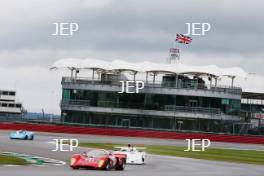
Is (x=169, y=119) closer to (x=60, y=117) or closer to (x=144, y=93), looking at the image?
(x=144, y=93)

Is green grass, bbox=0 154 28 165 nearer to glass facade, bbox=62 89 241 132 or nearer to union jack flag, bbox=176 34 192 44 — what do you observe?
union jack flag, bbox=176 34 192 44

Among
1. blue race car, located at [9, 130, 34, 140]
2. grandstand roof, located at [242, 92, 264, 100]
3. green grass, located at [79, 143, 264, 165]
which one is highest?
grandstand roof, located at [242, 92, 264, 100]

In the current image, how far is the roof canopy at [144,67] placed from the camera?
9794cm

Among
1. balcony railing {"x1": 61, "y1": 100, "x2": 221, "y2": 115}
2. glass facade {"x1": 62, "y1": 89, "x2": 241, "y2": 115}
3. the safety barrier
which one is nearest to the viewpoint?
the safety barrier

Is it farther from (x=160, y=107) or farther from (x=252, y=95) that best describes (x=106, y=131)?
(x=252, y=95)

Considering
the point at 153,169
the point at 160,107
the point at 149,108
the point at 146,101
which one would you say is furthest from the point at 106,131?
the point at 153,169

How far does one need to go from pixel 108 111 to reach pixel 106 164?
64.8 metres

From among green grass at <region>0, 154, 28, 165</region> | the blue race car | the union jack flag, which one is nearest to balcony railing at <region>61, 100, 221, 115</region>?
the union jack flag

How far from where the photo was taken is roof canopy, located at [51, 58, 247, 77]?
97938 millimetres

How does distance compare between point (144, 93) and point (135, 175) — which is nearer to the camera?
point (135, 175)

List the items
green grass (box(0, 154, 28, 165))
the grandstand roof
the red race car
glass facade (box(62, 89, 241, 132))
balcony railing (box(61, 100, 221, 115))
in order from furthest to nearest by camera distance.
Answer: the grandstand roof
balcony railing (box(61, 100, 221, 115))
glass facade (box(62, 89, 241, 132))
green grass (box(0, 154, 28, 165))
the red race car

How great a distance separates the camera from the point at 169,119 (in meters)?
94.3

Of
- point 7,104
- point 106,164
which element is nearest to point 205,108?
point 106,164

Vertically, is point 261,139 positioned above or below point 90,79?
below
